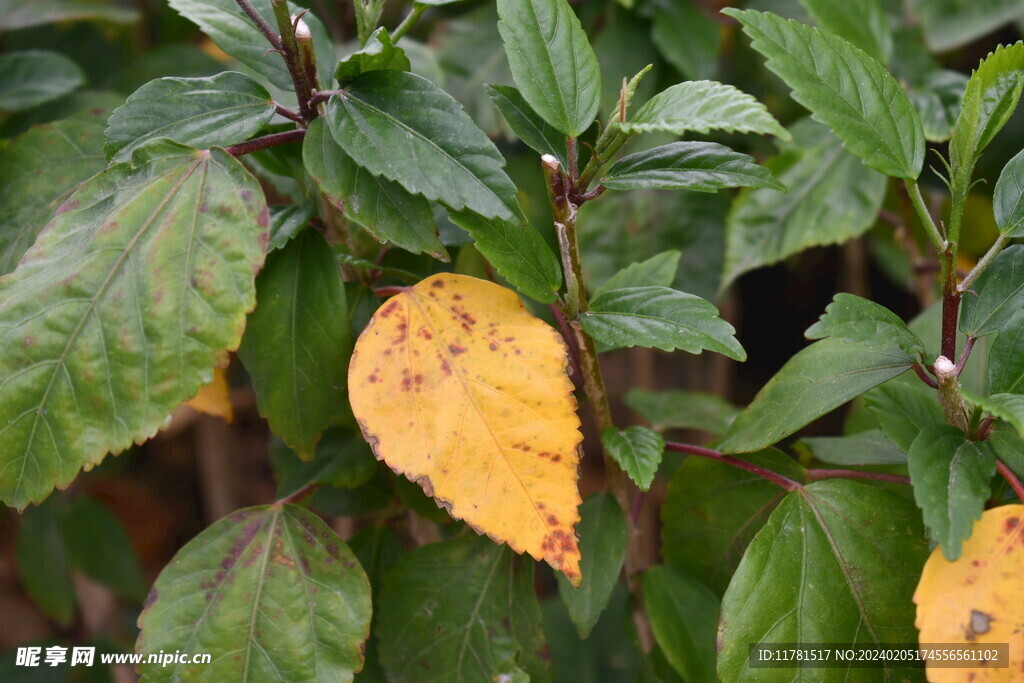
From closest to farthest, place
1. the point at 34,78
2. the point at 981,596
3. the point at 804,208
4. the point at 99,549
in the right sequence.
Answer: the point at 981,596 < the point at 34,78 < the point at 804,208 < the point at 99,549

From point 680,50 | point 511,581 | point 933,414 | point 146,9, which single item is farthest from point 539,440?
point 146,9

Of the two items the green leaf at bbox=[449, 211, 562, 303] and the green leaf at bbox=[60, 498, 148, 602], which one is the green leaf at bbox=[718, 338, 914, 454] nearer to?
the green leaf at bbox=[449, 211, 562, 303]

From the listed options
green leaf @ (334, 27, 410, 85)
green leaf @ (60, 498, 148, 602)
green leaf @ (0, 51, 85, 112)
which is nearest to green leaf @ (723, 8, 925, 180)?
green leaf @ (334, 27, 410, 85)

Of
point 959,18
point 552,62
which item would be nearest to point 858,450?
point 552,62

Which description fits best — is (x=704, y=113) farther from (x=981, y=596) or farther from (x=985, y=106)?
(x=981, y=596)

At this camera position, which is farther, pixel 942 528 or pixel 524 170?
pixel 524 170

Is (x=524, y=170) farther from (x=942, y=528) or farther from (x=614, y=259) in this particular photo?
(x=942, y=528)
